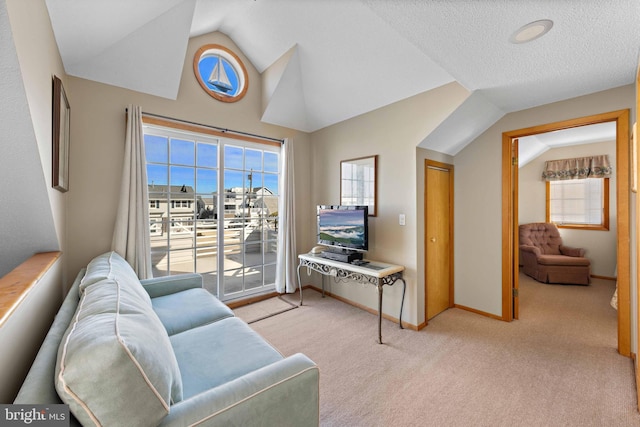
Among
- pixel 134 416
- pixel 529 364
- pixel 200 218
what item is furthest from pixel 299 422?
pixel 200 218

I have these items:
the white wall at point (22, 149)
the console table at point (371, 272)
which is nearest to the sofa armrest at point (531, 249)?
the console table at point (371, 272)

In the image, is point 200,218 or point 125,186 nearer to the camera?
point 125,186

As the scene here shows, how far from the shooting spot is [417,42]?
184 cm

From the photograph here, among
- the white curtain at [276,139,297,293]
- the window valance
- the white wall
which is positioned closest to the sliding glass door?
the white curtain at [276,139,297,293]

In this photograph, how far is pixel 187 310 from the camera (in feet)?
6.72

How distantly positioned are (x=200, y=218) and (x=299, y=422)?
2.61 metres

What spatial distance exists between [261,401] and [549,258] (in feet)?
17.5

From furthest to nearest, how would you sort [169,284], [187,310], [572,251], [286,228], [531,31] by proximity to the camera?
[572,251] → [286,228] → [169,284] → [187,310] → [531,31]

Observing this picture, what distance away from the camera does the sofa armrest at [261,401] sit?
3.00 ft

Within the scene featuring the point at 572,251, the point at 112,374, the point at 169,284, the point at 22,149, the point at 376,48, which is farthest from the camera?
the point at 572,251

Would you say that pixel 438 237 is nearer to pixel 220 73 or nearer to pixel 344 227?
pixel 344 227

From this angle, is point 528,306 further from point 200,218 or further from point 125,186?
point 125,186

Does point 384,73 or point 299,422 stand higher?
point 384,73

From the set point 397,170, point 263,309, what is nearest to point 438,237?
point 397,170
